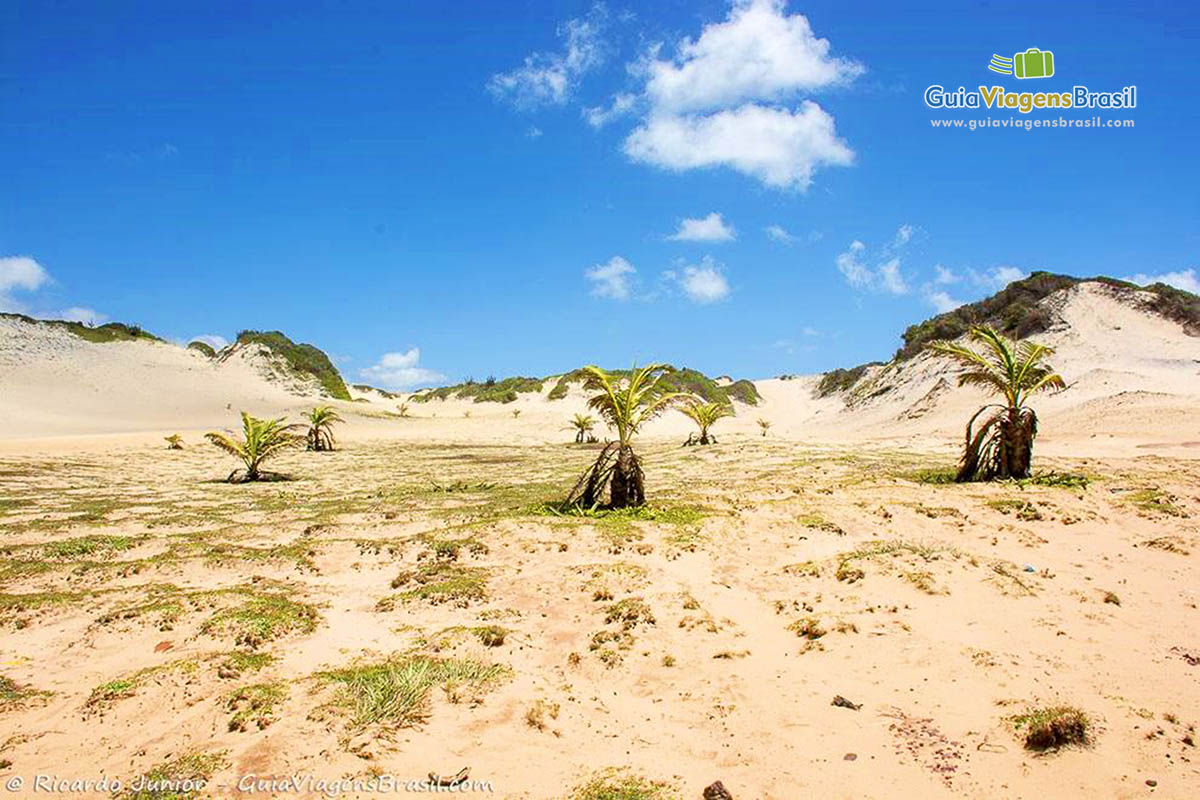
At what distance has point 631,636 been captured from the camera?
6.22 m

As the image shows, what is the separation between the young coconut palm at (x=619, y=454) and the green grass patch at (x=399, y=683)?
20.3 feet

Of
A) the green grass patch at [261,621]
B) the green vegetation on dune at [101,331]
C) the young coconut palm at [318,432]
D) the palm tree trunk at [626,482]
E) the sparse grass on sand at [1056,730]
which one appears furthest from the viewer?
the green vegetation on dune at [101,331]

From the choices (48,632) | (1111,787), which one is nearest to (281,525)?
(48,632)

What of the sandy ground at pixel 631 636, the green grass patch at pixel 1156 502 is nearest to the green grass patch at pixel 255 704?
the sandy ground at pixel 631 636

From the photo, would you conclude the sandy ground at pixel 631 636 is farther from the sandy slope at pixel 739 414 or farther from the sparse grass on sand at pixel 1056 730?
the sandy slope at pixel 739 414

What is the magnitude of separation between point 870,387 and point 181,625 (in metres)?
51.8

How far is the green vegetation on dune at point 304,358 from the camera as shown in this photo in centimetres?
6178

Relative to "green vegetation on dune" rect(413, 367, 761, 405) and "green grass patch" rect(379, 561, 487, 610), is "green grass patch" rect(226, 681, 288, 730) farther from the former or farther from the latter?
"green vegetation on dune" rect(413, 367, 761, 405)

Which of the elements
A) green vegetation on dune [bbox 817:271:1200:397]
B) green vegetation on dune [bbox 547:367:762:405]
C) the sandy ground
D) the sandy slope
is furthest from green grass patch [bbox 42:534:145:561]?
green vegetation on dune [bbox 547:367:762:405]

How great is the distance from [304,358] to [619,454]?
59649mm

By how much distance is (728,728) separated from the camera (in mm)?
4684

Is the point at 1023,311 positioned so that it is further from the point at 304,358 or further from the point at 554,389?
the point at 304,358

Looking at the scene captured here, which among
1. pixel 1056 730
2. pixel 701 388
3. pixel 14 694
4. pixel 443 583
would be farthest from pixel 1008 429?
pixel 701 388

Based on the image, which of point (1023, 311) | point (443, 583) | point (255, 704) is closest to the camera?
point (255, 704)
